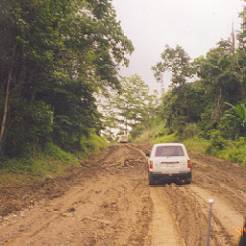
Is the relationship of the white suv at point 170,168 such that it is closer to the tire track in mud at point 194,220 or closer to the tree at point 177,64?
the tire track in mud at point 194,220

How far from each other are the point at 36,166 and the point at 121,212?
11.1m

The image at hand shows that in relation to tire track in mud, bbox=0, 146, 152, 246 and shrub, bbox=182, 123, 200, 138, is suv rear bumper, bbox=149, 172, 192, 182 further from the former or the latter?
shrub, bbox=182, 123, 200, 138

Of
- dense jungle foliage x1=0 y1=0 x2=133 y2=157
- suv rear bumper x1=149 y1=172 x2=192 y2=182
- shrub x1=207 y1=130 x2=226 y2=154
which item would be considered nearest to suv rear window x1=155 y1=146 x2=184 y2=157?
suv rear bumper x1=149 y1=172 x2=192 y2=182

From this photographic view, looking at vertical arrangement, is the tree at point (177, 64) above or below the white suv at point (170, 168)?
above

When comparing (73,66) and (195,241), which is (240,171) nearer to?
(73,66)

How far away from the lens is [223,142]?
38938 mm

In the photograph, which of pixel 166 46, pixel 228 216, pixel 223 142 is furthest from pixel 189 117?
pixel 228 216

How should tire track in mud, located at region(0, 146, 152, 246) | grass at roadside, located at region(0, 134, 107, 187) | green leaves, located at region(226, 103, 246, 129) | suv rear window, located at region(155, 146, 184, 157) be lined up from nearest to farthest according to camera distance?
tire track in mud, located at region(0, 146, 152, 246), grass at roadside, located at region(0, 134, 107, 187), suv rear window, located at region(155, 146, 184, 157), green leaves, located at region(226, 103, 246, 129)

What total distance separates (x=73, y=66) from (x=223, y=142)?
50.6 ft

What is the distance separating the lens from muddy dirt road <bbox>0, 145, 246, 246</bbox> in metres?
10.9

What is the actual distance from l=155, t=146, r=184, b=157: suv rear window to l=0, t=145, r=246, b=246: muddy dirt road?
56.6 inches

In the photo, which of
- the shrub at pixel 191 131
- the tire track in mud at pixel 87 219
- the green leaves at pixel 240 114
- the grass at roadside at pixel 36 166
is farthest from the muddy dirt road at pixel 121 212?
the shrub at pixel 191 131

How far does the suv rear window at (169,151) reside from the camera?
74.1 ft

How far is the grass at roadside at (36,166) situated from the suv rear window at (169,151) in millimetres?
5037
